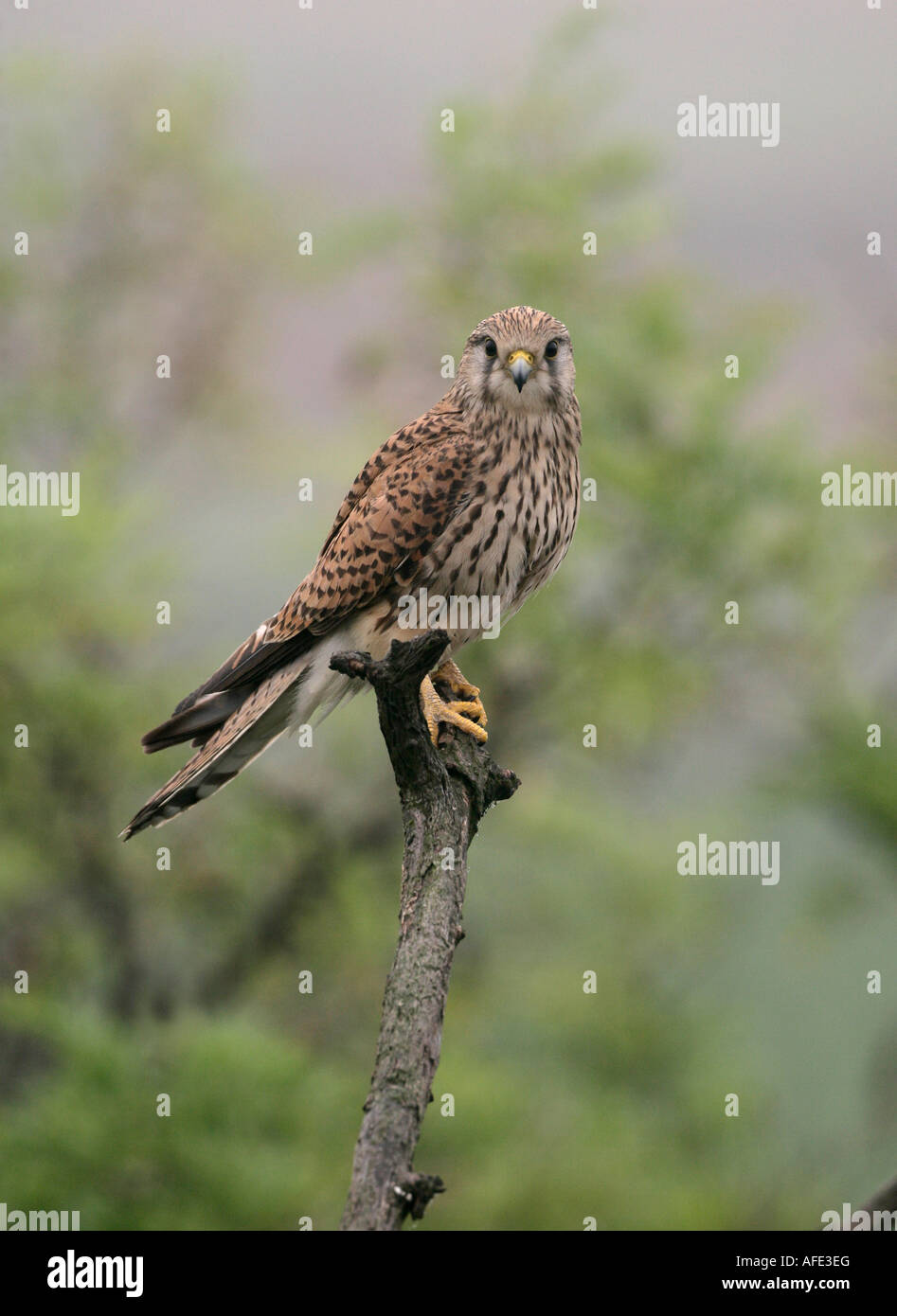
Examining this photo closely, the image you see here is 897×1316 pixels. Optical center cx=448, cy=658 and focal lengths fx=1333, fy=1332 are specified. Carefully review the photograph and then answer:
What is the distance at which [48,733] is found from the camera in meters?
8.16

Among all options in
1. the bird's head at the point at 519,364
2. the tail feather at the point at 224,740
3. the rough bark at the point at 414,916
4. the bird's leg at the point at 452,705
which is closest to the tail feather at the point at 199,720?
the tail feather at the point at 224,740

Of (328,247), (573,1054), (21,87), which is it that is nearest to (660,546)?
(328,247)

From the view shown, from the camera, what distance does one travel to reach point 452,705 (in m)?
2.94

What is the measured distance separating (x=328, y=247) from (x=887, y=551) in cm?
419

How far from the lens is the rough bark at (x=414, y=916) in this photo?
5.37 feet

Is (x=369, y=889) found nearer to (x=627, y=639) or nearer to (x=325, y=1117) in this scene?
(x=325, y=1117)

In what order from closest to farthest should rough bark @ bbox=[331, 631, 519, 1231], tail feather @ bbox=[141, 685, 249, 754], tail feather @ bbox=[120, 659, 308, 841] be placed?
1. rough bark @ bbox=[331, 631, 519, 1231]
2. tail feather @ bbox=[120, 659, 308, 841]
3. tail feather @ bbox=[141, 685, 249, 754]

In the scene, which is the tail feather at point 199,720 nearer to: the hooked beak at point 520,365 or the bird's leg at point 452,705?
the bird's leg at point 452,705

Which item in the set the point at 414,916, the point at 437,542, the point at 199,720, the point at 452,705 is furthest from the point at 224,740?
the point at 414,916

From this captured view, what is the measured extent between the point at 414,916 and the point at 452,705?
84 cm

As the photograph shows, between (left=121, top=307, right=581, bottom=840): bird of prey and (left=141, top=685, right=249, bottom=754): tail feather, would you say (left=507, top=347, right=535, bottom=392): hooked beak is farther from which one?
(left=141, top=685, right=249, bottom=754): tail feather

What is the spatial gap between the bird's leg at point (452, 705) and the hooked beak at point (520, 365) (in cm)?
67

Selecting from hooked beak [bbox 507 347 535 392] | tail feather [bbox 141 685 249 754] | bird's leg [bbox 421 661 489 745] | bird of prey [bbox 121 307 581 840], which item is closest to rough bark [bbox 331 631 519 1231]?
bird's leg [bbox 421 661 489 745]

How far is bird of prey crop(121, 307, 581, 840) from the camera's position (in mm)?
2961
